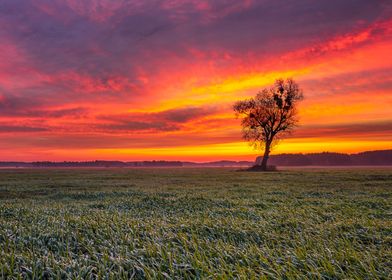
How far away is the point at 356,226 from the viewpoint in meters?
8.10

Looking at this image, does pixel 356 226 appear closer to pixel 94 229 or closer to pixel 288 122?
pixel 94 229

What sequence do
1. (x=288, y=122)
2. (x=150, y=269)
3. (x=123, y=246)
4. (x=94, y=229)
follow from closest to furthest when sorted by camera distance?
(x=150, y=269), (x=123, y=246), (x=94, y=229), (x=288, y=122)

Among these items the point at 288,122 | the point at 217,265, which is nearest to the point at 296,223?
the point at 217,265

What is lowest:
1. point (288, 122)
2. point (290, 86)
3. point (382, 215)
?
point (382, 215)

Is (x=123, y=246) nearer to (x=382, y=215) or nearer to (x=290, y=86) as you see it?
(x=382, y=215)

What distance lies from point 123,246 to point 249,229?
350 cm

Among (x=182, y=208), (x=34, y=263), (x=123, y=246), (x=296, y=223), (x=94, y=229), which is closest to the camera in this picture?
(x=34, y=263)

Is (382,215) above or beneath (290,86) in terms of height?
beneath

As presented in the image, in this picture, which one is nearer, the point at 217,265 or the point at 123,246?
the point at 217,265

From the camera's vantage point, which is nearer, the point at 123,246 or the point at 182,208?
the point at 123,246

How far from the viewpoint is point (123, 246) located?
5.99m

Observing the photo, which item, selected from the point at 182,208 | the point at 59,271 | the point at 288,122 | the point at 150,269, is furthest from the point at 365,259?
the point at 288,122

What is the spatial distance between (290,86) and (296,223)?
5770cm

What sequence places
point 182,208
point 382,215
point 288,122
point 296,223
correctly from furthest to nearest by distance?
1. point 288,122
2. point 182,208
3. point 382,215
4. point 296,223
